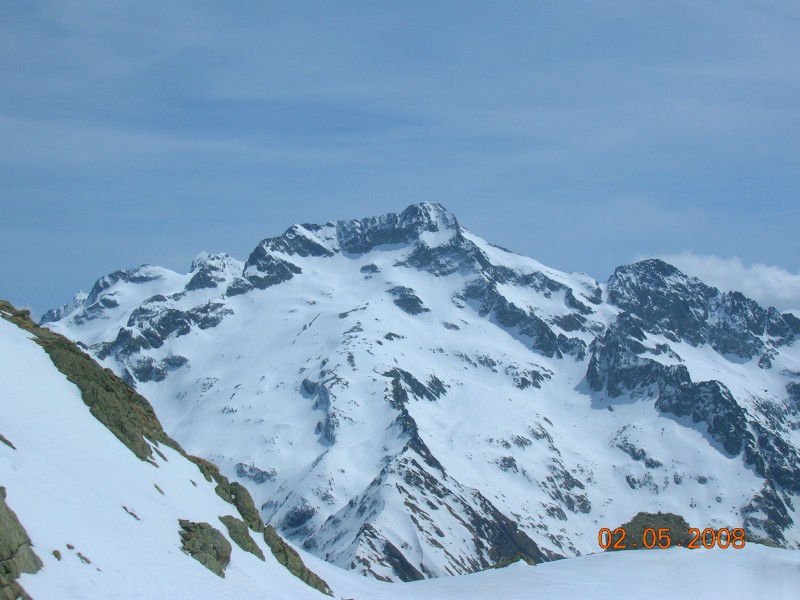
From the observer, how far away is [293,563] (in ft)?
160

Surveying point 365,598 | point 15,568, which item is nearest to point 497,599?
point 365,598

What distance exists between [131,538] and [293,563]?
13.8 m

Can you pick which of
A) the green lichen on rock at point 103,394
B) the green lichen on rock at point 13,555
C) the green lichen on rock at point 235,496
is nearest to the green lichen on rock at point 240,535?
the green lichen on rock at point 235,496

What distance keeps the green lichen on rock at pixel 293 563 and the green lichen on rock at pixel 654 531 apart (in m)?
37.4

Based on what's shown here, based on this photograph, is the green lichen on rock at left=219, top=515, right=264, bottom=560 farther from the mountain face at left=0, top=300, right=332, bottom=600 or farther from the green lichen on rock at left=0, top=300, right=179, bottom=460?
the green lichen on rock at left=0, top=300, right=179, bottom=460

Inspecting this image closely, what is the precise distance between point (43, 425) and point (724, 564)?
Result: 44836mm

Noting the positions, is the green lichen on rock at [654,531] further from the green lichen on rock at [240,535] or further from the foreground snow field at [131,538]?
the green lichen on rock at [240,535]

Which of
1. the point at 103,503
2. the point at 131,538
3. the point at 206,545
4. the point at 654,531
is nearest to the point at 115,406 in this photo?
the point at 103,503

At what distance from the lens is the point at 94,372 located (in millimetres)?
50562

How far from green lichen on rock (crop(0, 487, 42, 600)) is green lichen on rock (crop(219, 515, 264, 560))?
14982mm
